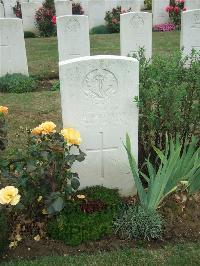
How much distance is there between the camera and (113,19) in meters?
14.1

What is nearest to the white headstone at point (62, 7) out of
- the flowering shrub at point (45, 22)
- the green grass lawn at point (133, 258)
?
the flowering shrub at point (45, 22)

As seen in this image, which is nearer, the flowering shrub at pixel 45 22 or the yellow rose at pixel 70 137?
the yellow rose at pixel 70 137

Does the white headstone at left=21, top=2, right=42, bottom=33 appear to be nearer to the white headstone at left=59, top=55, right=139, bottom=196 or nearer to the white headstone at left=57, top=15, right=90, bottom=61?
the white headstone at left=57, top=15, right=90, bottom=61

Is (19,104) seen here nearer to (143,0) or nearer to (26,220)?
(26,220)

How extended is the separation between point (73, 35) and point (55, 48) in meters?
3.59

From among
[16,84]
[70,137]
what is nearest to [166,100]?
[70,137]

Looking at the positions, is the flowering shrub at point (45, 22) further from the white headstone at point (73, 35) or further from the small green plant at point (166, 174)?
the small green plant at point (166, 174)

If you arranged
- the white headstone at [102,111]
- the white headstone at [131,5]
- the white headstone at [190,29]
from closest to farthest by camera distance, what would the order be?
the white headstone at [102,111]
the white headstone at [190,29]
the white headstone at [131,5]

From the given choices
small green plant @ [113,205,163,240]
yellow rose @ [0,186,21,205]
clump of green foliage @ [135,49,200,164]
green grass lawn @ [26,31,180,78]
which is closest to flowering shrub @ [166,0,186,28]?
green grass lawn @ [26,31,180,78]

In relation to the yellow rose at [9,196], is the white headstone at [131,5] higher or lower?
higher

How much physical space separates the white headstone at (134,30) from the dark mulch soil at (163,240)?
5060mm

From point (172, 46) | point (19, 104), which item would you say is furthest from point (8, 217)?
point (172, 46)

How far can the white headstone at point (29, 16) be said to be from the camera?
46.1 feet

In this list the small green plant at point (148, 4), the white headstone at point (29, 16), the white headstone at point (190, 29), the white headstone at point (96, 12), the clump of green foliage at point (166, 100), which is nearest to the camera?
the clump of green foliage at point (166, 100)
